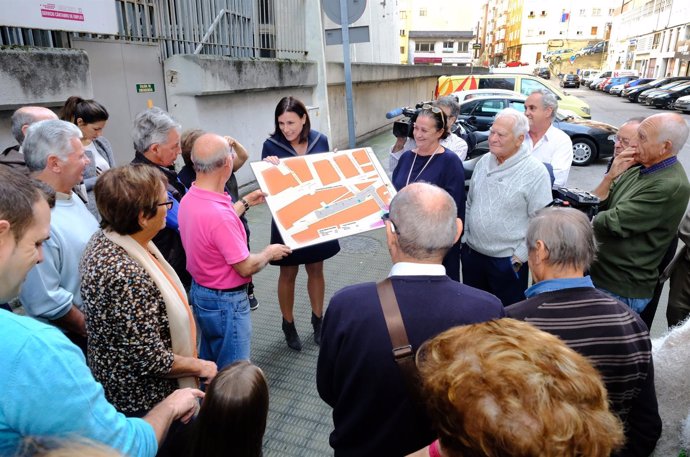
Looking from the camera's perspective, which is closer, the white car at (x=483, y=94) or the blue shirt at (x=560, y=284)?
the blue shirt at (x=560, y=284)

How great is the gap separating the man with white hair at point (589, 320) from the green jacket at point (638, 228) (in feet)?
3.36

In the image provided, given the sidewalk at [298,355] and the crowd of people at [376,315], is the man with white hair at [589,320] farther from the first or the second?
the sidewalk at [298,355]

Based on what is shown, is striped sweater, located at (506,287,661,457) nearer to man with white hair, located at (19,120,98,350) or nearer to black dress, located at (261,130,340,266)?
black dress, located at (261,130,340,266)

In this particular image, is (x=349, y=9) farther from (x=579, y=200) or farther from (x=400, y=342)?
(x=400, y=342)

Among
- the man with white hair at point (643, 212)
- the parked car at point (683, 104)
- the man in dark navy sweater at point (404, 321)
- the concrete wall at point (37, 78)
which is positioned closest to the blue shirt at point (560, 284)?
the man in dark navy sweater at point (404, 321)

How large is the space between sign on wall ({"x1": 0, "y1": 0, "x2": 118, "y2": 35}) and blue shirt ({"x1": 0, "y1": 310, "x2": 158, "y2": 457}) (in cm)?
391

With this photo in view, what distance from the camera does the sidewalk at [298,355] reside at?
2.72 meters

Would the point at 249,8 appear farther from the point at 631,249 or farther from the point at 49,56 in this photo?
the point at 631,249

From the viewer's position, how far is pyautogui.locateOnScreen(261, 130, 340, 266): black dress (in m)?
3.39

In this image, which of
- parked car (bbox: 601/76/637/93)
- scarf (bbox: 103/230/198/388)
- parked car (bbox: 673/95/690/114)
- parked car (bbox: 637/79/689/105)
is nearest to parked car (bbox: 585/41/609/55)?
parked car (bbox: 601/76/637/93)

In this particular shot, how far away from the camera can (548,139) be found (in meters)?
4.03

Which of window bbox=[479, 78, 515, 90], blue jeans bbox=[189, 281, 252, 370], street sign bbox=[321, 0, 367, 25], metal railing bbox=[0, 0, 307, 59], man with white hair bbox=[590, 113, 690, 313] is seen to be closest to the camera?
blue jeans bbox=[189, 281, 252, 370]

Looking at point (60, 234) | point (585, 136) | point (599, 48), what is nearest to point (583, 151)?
Answer: point (585, 136)

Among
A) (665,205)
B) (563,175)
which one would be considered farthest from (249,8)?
(665,205)
